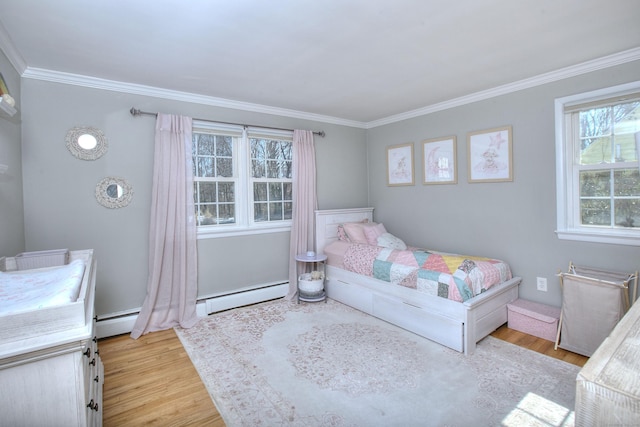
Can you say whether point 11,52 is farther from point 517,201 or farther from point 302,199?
point 517,201

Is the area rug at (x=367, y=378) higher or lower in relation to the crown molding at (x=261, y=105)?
lower

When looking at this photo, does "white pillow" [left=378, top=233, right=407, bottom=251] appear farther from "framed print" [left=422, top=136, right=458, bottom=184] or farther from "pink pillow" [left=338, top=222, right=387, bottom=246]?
"framed print" [left=422, top=136, right=458, bottom=184]

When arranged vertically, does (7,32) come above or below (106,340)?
above

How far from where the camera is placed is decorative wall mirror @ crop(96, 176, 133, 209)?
9.90 feet

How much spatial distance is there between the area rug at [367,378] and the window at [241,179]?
1225mm

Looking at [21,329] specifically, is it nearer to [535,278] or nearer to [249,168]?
[249,168]

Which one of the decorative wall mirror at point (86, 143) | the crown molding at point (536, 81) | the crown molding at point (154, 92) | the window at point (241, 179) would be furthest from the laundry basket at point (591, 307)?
the decorative wall mirror at point (86, 143)

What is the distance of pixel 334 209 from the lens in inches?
179

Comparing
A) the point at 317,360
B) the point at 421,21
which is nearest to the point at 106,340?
the point at 317,360

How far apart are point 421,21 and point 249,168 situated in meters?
2.47

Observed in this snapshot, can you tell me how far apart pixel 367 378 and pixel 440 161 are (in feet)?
9.06

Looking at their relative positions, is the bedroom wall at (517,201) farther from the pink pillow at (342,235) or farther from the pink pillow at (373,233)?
the pink pillow at (342,235)

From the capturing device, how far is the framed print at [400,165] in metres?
4.37

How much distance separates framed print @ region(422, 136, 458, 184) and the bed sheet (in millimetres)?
3697
